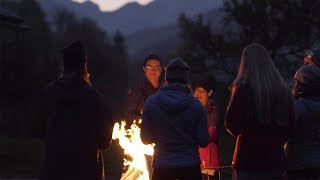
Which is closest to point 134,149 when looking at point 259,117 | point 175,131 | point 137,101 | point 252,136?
point 137,101

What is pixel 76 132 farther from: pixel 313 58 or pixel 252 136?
pixel 313 58

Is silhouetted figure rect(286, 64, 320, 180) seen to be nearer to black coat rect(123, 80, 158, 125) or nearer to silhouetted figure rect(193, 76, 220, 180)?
silhouetted figure rect(193, 76, 220, 180)

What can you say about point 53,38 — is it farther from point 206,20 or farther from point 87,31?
point 206,20

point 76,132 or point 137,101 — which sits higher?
point 137,101

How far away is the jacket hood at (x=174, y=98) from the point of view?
588cm

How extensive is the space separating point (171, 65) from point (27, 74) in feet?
88.1

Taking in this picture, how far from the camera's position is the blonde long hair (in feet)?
→ 17.9

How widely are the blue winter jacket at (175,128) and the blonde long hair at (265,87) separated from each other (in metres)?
0.58

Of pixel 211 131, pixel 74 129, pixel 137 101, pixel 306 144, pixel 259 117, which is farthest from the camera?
pixel 137 101

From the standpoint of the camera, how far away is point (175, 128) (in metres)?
5.86

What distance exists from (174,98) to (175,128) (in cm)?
26

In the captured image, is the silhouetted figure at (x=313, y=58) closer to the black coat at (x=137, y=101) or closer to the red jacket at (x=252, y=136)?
the red jacket at (x=252, y=136)

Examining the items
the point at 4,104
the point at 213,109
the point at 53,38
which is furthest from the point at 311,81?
the point at 53,38

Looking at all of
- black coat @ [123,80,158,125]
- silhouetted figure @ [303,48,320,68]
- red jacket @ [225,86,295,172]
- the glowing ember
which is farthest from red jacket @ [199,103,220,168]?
red jacket @ [225,86,295,172]
